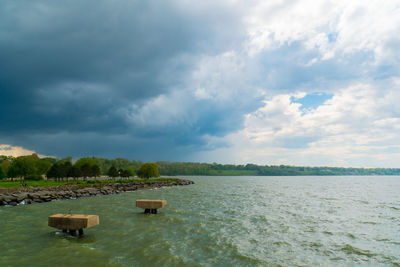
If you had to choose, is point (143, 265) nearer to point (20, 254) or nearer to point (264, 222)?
point (20, 254)

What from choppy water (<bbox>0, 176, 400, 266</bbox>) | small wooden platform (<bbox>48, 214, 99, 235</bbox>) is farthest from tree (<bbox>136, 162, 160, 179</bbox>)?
small wooden platform (<bbox>48, 214, 99, 235</bbox>)

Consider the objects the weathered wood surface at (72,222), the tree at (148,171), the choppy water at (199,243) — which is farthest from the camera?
the tree at (148,171)

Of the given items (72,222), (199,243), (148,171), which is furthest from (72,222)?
(148,171)

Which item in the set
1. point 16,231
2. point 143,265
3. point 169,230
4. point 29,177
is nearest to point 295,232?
point 169,230

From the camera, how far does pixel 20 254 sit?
36.0 ft

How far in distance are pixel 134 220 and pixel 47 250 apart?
8.64 m

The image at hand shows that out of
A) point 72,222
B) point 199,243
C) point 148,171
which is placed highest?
point 148,171

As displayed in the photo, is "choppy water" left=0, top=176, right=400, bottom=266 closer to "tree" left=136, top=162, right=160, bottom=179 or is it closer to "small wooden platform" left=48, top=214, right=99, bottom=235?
"small wooden platform" left=48, top=214, right=99, bottom=235

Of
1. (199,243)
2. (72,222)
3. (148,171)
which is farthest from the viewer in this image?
(148,171)

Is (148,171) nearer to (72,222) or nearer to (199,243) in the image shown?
(72,222)

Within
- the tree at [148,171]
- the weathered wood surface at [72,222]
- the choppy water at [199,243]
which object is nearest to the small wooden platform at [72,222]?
the weathered wood surface at [72,222]

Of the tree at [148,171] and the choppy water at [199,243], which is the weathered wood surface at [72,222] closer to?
the choppy water at [199,243]

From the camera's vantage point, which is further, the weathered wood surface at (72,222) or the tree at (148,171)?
the tree at (148,171)

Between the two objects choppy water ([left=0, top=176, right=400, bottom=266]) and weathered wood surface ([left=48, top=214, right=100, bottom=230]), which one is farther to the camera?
weathered wood surface ([left=48, top=214, right=100, bottom=230])
